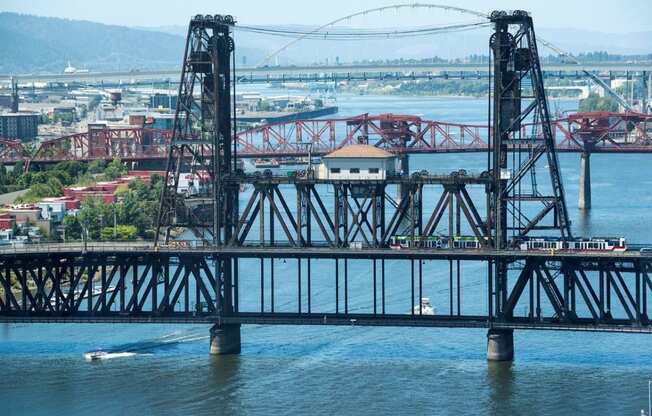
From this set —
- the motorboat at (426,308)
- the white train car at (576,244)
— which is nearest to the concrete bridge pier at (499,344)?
the white train car at (576,244)

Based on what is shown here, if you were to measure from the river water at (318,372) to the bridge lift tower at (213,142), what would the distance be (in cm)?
227

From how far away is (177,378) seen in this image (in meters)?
44.9

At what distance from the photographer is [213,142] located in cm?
4809

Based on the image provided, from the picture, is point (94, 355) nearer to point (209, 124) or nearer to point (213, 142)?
point (213, 142)

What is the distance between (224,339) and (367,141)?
190 ft

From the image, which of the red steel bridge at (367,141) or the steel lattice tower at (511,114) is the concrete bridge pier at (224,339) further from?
the red steel bridge at (367,141)

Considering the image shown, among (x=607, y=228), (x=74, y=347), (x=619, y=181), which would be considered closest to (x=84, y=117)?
(x=619, y=181)

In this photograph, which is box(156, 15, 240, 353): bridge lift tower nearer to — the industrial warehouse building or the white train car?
the industrial warehouse building

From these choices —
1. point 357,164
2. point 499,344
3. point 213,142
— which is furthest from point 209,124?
point 499,344

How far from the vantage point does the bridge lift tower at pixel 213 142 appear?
47469mm

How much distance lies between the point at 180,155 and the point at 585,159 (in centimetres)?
5255

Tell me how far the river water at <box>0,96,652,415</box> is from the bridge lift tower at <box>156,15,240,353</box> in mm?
2266

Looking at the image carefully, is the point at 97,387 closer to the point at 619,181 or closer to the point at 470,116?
the point at 619,181

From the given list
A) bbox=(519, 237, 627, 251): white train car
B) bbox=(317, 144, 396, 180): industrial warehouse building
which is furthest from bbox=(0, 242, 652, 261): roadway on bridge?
bbox=(317, 144, 396, 180): industrial warehouse building
